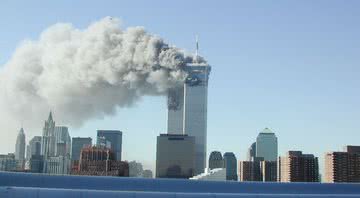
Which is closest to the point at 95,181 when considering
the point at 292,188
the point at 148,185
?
the point at 148,185

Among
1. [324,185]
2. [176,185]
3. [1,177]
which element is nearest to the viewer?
[1,177]

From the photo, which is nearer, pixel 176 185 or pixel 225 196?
pixel 225 196

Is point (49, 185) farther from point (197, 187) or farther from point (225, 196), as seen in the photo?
point (225, 196)

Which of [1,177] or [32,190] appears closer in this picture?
[32,190]

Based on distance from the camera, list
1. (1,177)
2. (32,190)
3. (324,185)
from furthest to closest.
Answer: (324,185)
(1,177)
(32,190)

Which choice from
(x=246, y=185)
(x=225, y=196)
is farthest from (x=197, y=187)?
(x=225, y=196)

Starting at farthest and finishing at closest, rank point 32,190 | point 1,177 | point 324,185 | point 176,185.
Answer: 1. point 324,185
2. point 176,185
3. point 1,177
4. point 32,190

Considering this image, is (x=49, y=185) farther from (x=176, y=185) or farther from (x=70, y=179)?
(x=176, y=185)
